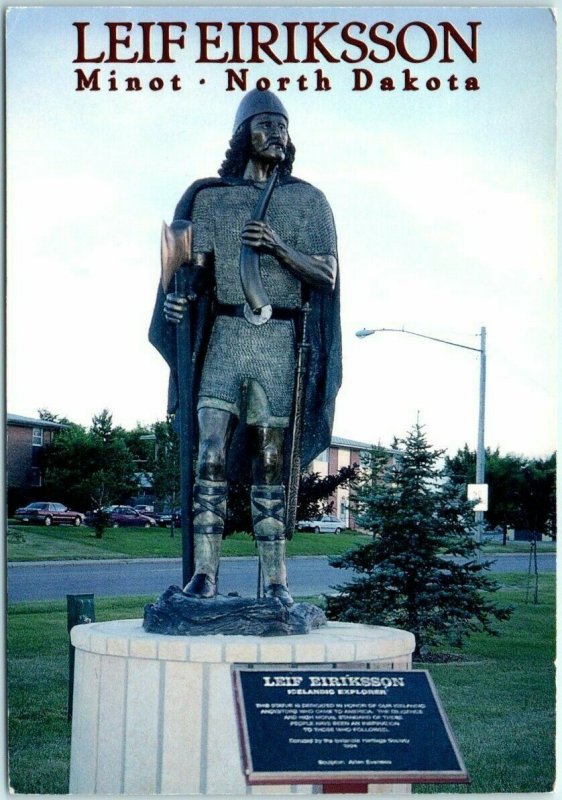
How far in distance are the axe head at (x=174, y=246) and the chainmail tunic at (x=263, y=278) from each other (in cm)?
6

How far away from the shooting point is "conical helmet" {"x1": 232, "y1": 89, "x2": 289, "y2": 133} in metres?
5.67

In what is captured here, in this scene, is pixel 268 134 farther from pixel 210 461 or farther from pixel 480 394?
pixel 480 394

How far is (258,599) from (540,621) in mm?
8606

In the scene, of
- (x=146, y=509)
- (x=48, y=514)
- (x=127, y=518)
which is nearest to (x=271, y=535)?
(x=48, y=514)

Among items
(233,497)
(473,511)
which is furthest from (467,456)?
(233,497)

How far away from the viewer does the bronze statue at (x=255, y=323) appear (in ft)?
18.1

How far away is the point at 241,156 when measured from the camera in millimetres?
5820

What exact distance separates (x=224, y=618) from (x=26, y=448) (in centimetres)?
1434

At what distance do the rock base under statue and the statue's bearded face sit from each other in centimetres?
228

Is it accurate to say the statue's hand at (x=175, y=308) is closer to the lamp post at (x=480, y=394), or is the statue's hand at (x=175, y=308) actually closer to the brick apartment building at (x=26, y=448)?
the lamp post at (x=480, y=394)

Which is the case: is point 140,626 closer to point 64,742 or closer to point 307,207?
point 307,207

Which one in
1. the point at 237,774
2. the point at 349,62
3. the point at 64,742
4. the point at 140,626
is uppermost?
the point at 349,62

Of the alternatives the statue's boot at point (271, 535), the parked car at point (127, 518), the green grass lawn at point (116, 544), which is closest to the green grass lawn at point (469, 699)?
the statue's boot at point (271, 535)

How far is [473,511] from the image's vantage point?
10.5 m
